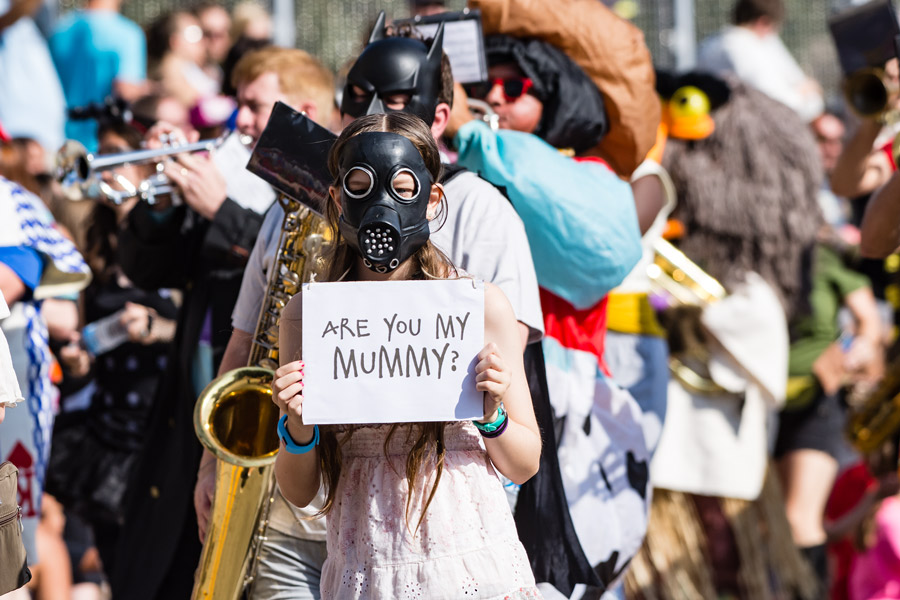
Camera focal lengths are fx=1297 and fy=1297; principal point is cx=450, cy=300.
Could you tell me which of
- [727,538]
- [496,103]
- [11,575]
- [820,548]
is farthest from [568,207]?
[820,548]

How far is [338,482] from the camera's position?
2.65m

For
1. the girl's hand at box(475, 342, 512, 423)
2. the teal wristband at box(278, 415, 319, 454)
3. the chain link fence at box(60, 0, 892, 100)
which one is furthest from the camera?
the chain link fence at box(60, 0, 892, 100)

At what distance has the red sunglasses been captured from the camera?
3.91 m

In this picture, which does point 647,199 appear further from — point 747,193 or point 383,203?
point 383,203

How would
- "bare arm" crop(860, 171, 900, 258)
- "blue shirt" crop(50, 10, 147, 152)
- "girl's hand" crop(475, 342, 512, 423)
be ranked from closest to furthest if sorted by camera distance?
"girl's hand" crop(475, 342, 512, 423), "bare arm" crop(860, 171, 900, 258), "blue shirt" crop(50, 10, 147, 152)

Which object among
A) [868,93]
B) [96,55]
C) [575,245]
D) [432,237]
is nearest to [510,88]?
[575,245]

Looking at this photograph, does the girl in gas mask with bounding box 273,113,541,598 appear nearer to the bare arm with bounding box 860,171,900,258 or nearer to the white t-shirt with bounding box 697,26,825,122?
the bare arm with bounding box 860,171,900,258

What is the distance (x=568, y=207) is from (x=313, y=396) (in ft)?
4.14

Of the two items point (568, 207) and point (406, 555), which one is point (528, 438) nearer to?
point (406, 555)

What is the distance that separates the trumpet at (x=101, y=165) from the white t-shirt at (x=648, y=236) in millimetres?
1532

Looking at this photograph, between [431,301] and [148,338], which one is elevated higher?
[431,301]

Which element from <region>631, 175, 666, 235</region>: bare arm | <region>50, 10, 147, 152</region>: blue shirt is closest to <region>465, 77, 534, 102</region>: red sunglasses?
<region>631, 175, 666, 235</region>: bare arm

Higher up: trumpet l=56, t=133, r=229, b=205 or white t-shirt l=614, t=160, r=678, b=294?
trumpet l=56, t=133, r=229, b=205

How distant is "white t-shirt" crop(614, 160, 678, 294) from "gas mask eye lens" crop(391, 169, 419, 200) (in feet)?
6.32
